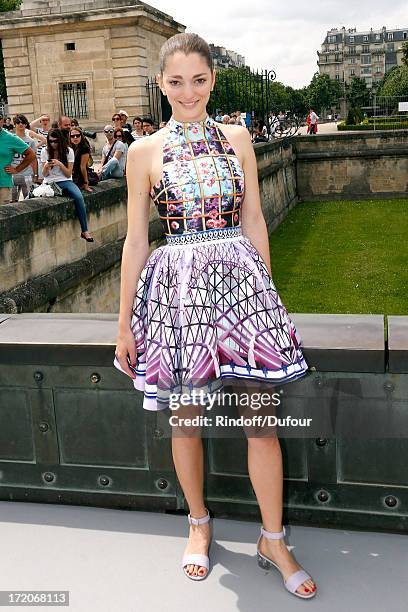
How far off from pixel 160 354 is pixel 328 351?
63 centimetres

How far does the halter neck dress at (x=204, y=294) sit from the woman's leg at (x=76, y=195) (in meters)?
5.27

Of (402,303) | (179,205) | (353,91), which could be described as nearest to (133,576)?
(179,205)

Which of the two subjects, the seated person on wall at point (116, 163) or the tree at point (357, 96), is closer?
the seated person on wall at point (116, 163)

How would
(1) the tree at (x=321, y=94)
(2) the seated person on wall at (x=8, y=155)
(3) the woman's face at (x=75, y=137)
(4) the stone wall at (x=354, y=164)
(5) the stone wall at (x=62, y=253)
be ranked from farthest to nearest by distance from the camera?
(1) the tree at (x=321, y=94) → (4) the stone wall at (x=354, y=164) → (3) the woman's face at (x=75, y=137) → (2) the seated person on wall at (x=8, y=155) → (5) the stone wall at (x=62, y=253)

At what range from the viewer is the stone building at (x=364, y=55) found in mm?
163000

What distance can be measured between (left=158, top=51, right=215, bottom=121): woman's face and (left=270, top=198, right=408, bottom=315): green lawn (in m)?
8.77

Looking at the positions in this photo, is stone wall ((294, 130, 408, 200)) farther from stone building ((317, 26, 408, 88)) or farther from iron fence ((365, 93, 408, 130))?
stone building ((317, 26, 408, 88))

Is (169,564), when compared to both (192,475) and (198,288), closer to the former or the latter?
(192,475)

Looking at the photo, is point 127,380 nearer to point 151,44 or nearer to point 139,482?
point 139,482

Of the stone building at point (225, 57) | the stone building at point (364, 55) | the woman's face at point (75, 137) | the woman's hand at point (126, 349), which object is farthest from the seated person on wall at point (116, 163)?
the stone building at point (364, 55)

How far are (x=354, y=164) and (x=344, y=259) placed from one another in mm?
10637

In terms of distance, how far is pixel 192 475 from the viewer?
259 cm

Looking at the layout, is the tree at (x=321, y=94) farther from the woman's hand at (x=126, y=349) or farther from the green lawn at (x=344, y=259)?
the woman's hand at (x=126, y=349)

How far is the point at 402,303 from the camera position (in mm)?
11570
